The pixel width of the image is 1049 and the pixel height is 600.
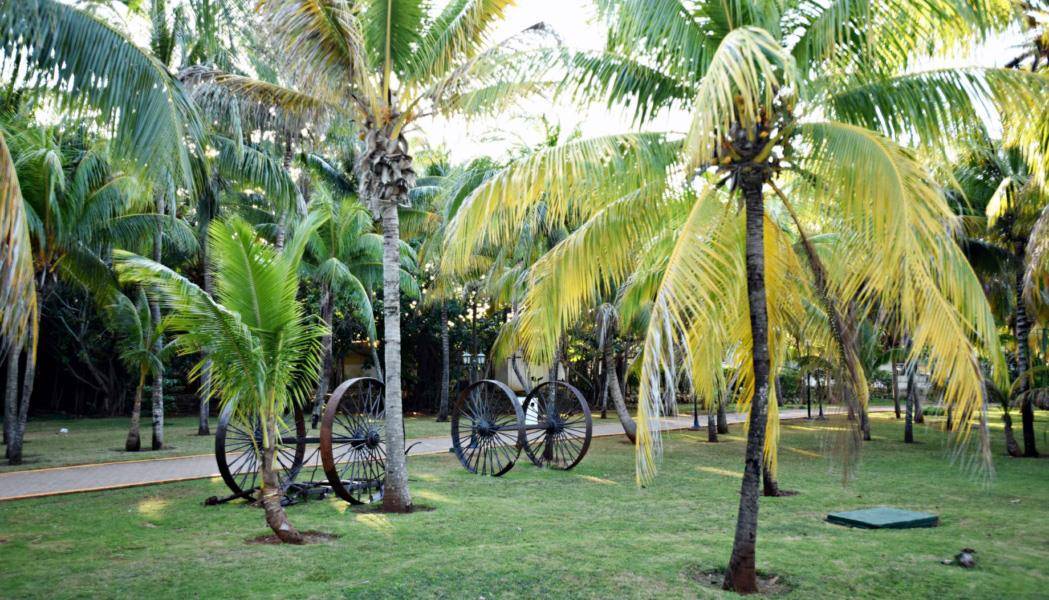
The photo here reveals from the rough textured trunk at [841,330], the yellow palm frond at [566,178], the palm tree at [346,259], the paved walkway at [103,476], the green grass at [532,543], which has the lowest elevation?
the green grass at [532,543]

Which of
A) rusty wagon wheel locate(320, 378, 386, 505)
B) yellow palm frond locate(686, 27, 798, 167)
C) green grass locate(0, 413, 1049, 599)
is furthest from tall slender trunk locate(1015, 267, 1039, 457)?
yellow palm frond locate(686, 27, 798, 167)

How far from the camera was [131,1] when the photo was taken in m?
12.4

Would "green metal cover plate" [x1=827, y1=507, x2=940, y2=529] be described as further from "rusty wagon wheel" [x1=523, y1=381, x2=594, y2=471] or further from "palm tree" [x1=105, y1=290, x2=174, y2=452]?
"palm tree" [x1=105, y1=290, x2=174, y2=452]

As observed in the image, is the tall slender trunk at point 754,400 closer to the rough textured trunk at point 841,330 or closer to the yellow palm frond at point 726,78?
the rough textured trunk at point 841,330

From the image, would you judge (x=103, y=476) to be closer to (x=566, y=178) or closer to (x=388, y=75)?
(x=388, y=75)

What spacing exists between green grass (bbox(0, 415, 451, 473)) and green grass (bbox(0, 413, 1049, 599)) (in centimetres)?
461

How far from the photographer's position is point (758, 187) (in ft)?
21.7

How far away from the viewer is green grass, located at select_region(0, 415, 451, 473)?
1534 cm

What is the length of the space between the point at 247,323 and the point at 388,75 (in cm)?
375

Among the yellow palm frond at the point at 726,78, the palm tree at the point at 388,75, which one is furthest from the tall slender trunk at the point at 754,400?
the palm tree at the point at 388,75

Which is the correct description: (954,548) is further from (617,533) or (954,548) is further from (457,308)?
(457,308)

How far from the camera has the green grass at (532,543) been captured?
6621mm

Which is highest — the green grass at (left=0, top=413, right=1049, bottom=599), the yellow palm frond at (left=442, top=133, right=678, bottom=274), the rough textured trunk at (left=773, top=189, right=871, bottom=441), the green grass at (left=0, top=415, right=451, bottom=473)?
the yellow palm frond at (left=442, top=133, right=678, bottom=274)

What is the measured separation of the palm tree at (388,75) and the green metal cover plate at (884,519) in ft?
18.3
